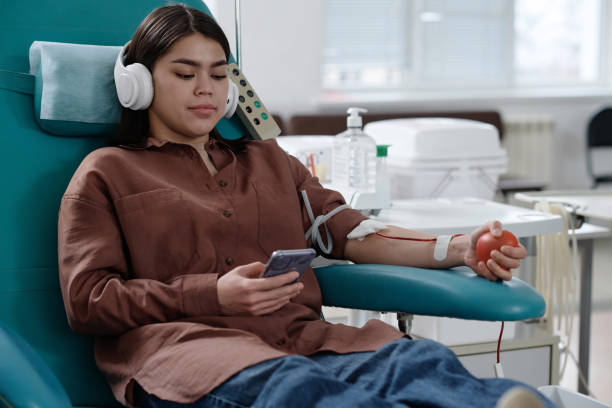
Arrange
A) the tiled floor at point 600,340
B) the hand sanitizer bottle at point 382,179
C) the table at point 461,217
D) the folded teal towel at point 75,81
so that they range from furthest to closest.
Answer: the tiled floor at point 600,340
the hand sanitizer bottle at point 382,179
the table at point 461,217
the folded teal towel at point 75,81

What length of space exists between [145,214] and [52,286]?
0.24 metres

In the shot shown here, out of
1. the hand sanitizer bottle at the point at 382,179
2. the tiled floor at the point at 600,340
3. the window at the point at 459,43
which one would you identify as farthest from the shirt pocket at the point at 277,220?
the window at the point at 459,43

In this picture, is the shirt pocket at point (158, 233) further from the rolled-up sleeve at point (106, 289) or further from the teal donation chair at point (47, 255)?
the teal donation chair at point (47, 255)

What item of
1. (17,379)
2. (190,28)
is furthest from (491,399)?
(190,28)

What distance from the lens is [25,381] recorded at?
865 mm

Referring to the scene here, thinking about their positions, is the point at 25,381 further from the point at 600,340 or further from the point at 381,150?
the point at 600,340

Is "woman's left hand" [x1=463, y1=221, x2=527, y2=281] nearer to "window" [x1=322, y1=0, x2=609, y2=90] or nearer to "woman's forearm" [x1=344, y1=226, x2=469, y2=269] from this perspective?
"woman's forearm" [x1=344, y1=226, x2=469, y2=269]

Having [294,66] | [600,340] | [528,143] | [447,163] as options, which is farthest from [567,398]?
[528,143]

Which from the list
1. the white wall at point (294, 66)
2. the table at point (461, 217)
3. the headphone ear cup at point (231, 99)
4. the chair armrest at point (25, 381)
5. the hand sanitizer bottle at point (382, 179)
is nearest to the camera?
the chair armrest at point (25, 381)

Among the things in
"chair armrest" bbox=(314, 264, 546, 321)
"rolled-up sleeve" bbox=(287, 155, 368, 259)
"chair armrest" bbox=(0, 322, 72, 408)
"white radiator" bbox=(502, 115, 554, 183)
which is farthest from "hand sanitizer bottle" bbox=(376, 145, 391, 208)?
"white radiator" bbox=(502, 115, 554, 183)

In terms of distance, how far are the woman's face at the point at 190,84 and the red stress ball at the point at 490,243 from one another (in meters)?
0.51

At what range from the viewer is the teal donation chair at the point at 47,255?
1215 millimetres

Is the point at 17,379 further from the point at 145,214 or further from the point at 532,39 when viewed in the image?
the point at 532,39

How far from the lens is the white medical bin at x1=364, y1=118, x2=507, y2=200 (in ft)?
6.98
